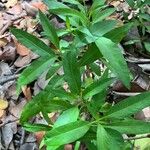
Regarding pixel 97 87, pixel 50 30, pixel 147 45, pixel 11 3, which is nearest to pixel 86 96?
pixel 97 87

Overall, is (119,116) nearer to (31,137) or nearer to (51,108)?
(51,108)

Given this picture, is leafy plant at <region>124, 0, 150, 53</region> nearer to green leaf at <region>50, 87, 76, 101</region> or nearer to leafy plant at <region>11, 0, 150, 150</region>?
leafy plant at <region>11, 0, 150, 150</region>

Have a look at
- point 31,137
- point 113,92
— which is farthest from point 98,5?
point 31,137

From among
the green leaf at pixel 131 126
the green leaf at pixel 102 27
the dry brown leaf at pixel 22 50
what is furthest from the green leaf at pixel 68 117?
the dry brown leaf at pixel 22 50

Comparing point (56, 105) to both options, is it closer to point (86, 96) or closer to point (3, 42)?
point (86, 96)

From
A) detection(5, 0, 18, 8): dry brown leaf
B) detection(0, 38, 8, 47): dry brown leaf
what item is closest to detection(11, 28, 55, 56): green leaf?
detection(0, 38, 8, 47): dry brown leaf

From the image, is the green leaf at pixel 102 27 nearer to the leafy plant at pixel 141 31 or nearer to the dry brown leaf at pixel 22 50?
the leafy plant at pixel 141 31
